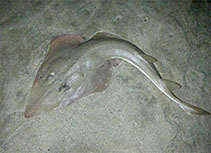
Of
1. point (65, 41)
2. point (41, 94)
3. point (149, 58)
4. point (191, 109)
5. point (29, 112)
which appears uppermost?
point (65, 41)

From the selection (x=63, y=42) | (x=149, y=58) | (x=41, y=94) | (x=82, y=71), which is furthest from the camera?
(x=63, y=42)

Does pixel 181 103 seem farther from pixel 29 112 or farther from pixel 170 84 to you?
pixel 29 112

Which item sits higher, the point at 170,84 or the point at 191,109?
the point at 170,84

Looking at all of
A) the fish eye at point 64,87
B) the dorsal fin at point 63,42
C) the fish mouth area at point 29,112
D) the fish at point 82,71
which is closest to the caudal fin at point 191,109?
the fish at point 82,71

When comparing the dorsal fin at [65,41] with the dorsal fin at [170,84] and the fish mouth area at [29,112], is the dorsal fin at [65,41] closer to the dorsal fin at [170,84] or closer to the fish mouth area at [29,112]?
the fish mouth area at [29,112]

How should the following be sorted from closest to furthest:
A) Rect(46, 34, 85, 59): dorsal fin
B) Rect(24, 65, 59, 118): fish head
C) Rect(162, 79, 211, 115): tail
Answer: Rect(24, 65, 59, 118): fish head → Rect(162, 79, 211, 115): tail → Rect(46, 34, 85, 59): dorsal fin

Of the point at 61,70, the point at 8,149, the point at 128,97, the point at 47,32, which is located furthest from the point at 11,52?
the point at 128,97

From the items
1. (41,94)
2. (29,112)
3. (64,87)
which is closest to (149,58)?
(64,87)

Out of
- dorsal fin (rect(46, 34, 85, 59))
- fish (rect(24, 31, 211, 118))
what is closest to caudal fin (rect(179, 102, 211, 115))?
fish (rect(24, 31, 211, 118))

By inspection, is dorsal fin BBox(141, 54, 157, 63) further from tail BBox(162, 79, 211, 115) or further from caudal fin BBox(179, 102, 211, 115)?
caudal fin BBox(179, 102, 211, 115)
